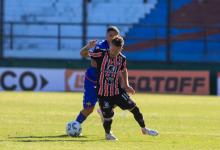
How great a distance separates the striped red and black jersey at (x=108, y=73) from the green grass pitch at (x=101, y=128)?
2.91ft

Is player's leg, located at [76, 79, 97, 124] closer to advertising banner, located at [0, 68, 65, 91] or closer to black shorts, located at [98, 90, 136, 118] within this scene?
black shorts, located at [98, 90, 136, 118]

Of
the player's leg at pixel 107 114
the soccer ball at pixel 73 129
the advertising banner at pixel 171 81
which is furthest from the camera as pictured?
the advertising banner at pixel 171 81

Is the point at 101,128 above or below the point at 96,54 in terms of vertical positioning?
below

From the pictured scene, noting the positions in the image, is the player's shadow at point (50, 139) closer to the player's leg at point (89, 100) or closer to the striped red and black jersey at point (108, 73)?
the player's leg at point (89, 100)

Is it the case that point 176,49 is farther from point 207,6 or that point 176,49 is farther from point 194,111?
point 194,111

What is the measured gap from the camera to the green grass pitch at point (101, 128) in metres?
11.5

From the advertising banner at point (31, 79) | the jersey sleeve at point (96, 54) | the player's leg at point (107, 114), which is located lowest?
the advertising banner at point (31, 79)

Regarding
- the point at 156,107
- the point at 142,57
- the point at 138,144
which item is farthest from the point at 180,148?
the point at 142,57

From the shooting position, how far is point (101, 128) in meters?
15.0

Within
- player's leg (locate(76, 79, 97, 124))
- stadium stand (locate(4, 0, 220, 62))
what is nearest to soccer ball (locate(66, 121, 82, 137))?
player's leg (locate(76, 79, 97, 124))

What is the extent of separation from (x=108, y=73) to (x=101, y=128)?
2.80 metres

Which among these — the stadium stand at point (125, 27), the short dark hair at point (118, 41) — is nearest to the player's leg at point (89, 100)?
the short dark hair at point (118, 41)

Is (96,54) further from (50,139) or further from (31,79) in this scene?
(31,79)

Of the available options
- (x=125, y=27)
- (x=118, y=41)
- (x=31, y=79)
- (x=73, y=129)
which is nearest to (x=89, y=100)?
(x=73, y=129)
